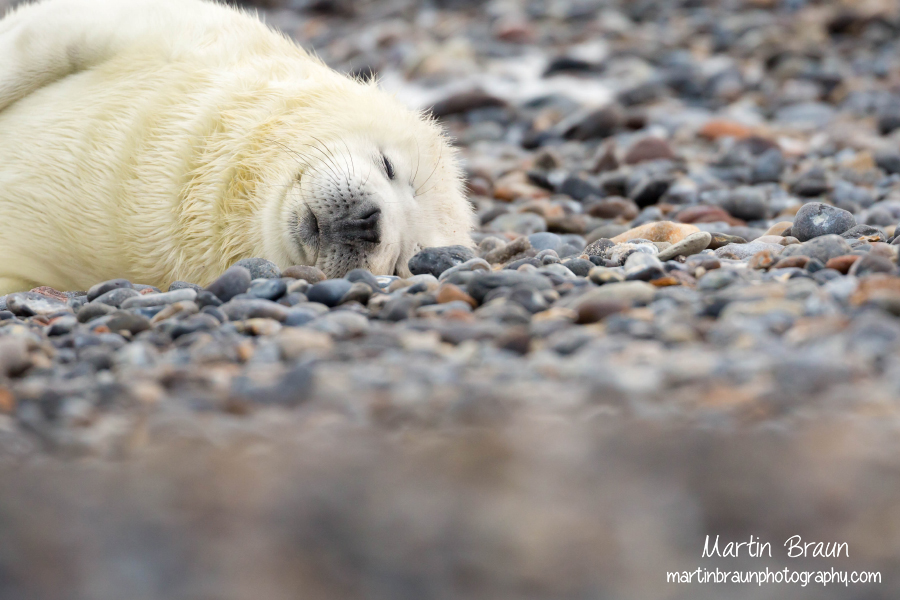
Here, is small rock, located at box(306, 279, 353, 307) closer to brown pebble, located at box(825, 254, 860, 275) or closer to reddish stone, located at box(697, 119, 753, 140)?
brown pebble, located at box(825, 254, 860, 275)

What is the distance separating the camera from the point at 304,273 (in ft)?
9.11

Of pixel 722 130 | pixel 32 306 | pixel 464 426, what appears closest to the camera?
pixel 464 426

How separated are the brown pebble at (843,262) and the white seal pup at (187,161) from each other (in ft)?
4.60

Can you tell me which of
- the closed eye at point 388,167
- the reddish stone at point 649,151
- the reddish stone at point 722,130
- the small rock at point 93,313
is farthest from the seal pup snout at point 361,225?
the reddish stone at point 722,130

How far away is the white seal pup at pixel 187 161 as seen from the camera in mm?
3078

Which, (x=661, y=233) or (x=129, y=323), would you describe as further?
(x=661, y=233)

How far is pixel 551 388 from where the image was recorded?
68.6 inches

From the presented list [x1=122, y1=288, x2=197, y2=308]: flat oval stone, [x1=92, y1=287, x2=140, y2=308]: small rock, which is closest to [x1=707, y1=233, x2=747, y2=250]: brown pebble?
[x1=122, y1=288, x2=197, y2=308]: flat oval stone

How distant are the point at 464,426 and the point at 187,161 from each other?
2102mm

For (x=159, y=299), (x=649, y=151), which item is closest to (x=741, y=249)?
(x=159, y=299)

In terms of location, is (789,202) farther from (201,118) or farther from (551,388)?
(551,388)

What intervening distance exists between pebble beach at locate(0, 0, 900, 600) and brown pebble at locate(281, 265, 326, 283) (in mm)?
15

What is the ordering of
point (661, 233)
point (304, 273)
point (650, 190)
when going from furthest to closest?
point (650, 190)
point (661, 233)
point (304, 273)

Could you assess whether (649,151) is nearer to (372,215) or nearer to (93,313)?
(372,215)
